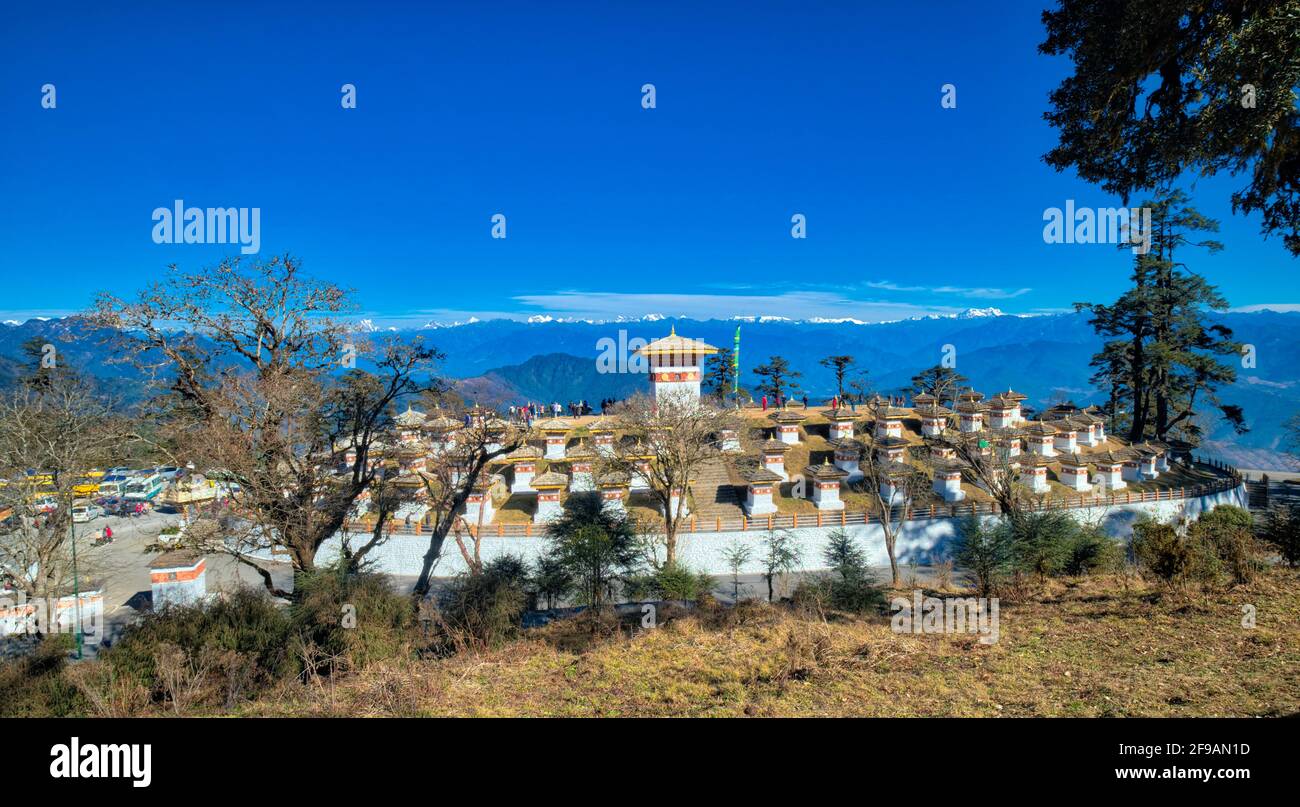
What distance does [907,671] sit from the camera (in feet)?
24.0

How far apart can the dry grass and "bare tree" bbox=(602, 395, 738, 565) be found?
8231 mm

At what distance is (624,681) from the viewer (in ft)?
25.9

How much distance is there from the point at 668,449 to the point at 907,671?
12.5 metres

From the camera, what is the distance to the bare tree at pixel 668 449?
19297 millimetres

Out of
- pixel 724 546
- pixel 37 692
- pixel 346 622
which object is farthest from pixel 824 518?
pixel 37 692

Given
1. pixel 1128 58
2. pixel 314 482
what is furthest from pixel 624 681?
pixel 1128 58

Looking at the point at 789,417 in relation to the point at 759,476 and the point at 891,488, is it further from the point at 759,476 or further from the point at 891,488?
the point at 759,476

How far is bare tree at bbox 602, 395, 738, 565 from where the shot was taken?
19.3 meters

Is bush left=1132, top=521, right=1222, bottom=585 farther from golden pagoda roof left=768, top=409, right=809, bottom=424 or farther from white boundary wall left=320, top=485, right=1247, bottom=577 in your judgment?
golden pagoda roof left=768, top=409, right=809, bottom=424

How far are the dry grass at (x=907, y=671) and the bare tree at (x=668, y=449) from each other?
823 cm

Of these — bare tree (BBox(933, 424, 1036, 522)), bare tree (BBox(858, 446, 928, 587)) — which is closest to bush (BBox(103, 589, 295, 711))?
bare tree (BBox(933, 424, 1036, 522))

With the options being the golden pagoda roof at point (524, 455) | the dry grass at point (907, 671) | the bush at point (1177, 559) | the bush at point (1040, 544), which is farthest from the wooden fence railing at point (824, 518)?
the dry grass at point (907, 671)

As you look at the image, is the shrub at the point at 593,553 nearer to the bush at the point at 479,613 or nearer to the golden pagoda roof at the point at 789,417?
the bush at the point at 479,613
